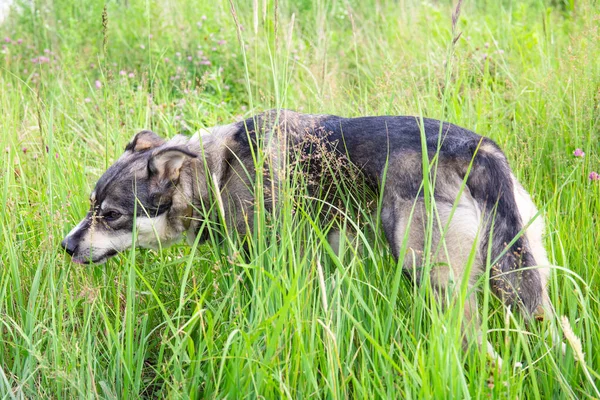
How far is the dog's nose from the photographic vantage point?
3.29 metres

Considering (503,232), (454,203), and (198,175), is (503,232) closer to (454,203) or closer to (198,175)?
(454,203)

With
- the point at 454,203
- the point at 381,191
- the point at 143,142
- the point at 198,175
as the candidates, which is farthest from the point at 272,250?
the point at 143,142

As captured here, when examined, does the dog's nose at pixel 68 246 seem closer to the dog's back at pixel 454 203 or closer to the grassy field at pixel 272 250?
the grassy field at pixel 272 250

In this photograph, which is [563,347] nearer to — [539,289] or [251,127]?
[539,289]

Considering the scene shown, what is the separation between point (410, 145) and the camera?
3.15 metres

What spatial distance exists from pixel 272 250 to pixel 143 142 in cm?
157

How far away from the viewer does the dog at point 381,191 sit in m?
2.77

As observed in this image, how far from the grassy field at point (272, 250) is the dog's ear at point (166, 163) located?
44 cm

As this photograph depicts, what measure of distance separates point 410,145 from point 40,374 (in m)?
1.92

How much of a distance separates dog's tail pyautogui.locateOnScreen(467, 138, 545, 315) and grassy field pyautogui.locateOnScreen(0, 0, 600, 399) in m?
0.11

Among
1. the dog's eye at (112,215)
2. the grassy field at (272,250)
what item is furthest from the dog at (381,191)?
the grassy field at (272,250)

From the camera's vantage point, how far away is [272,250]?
8.73 ft

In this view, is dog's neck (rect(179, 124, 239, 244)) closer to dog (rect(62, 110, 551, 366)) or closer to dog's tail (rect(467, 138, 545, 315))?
dog (rect(62, 110, 551, 366))

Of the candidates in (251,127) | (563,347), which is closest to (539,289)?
(563,347)
